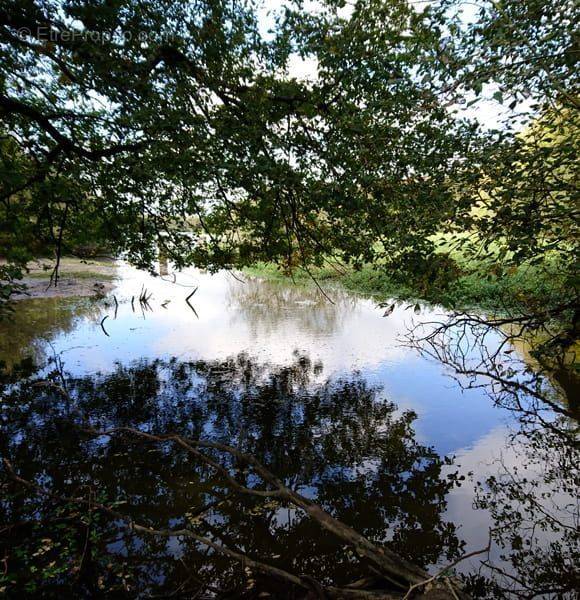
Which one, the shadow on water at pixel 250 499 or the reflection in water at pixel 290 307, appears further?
the reflection in water at pixel 290 307

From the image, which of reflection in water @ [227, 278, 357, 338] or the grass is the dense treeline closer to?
the grass

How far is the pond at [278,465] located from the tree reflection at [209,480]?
2 cm

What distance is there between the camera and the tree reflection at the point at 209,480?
360 centimetres

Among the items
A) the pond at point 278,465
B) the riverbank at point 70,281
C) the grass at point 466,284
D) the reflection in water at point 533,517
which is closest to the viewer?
the reflection in water at point 533,517

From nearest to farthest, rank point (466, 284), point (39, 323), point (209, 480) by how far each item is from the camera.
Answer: point (209, 480) → point (466, 284) → point (39, 323)

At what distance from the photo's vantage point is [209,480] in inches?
193

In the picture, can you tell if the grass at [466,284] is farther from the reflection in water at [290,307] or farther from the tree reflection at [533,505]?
the tree reflection at [533,505]

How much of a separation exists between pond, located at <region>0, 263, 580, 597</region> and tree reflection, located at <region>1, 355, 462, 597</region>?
21 millimetres

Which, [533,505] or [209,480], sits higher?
[533,505]

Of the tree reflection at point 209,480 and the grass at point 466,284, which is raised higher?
the grass at point 466,284

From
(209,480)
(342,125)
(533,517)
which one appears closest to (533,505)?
(533,517)

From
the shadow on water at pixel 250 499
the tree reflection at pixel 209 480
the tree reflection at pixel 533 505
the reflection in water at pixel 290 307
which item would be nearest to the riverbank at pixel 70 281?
the reflection in water at pixel 290 307

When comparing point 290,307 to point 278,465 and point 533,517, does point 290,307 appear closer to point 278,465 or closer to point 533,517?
point 278,465

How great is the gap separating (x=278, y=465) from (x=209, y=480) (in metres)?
0.94
